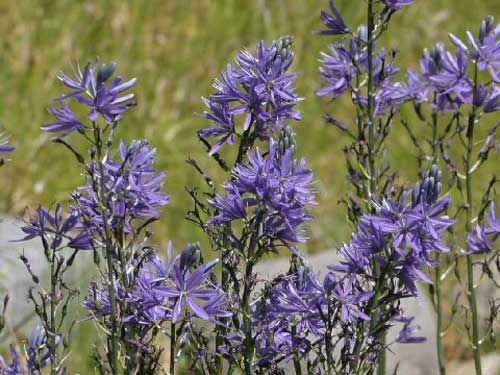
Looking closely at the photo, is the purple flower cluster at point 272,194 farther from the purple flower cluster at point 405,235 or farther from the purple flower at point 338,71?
the purple flower at point 338,71

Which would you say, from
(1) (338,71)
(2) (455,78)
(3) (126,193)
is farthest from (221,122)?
(2) (455,78)

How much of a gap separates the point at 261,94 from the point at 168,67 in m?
5.97

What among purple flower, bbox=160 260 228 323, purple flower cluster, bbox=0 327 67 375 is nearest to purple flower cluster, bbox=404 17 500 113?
purple flower, bbox=160 260 228 323

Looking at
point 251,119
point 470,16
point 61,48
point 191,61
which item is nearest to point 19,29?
point 61,48

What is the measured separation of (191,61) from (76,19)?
1043mm

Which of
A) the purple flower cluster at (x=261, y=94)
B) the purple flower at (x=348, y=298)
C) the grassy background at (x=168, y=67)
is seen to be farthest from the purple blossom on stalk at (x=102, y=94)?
the grassy background at (x=168, y=67)

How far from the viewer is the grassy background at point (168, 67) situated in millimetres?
7289

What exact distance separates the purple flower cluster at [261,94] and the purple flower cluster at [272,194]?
172 millimetres

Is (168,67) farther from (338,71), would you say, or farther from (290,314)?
(290,314)

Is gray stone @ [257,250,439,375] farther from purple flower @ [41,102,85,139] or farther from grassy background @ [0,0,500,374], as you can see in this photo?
purple flower @ [41,102,85,139]

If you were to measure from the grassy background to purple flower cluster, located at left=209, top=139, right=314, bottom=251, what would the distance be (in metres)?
4.31

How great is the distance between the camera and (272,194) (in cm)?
257

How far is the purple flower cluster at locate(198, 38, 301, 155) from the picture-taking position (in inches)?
108

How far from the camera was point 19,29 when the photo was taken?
7.95 meters
